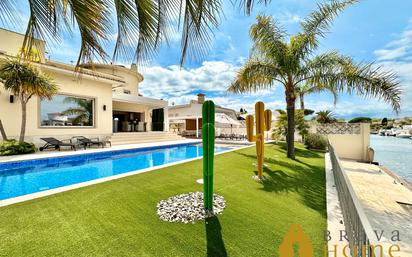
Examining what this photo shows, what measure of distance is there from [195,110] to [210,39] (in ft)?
93.5

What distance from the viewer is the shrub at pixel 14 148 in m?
11.8

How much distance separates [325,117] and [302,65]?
2205 centimetres

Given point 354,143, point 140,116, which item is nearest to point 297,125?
point 354,143

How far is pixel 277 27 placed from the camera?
11078 mm

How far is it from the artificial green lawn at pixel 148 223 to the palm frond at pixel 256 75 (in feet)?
22.5

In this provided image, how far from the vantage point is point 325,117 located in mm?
29578

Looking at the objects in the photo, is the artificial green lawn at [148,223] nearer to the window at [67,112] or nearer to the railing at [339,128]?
the window at [67,112]

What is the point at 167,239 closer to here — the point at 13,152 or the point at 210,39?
the point at 210,39

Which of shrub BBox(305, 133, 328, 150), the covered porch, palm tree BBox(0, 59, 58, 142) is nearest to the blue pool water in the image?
palm tree BBox(0, 59, 58, 142)

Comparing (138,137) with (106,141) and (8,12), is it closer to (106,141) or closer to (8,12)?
(106,141)

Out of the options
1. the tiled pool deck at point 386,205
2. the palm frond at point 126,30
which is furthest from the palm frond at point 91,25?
the tiled pool deck at point 386,205

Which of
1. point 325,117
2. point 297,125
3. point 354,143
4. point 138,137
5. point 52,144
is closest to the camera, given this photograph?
point 52,144

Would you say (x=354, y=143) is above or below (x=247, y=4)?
below

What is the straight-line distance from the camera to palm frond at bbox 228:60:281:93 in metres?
11.5
